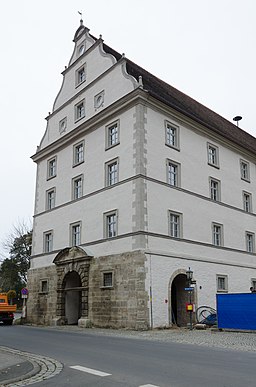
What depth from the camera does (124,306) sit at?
22266mm

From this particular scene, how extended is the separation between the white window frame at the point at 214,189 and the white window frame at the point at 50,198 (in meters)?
10.6

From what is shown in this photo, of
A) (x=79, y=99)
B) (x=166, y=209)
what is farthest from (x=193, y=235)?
(x=79, y=99)

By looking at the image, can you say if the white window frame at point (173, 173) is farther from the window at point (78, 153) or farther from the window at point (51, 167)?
the window at point (51, 167)

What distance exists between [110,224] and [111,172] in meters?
3.09

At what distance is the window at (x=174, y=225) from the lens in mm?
24516

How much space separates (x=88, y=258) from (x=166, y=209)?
5.18 m

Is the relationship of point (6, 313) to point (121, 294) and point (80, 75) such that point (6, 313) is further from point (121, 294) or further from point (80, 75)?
point (80, 75)

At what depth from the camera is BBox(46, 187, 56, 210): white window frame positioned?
102ft

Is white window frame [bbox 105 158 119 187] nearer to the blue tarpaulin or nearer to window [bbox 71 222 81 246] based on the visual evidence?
window [bbox 71 222 81 246]

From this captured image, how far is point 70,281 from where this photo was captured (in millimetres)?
28016

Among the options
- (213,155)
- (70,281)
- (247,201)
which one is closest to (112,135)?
(213,155)

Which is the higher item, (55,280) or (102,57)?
(102,57)

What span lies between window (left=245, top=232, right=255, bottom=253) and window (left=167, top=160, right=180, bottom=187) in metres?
8.05

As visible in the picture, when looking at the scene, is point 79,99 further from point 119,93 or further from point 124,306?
point 124,306
